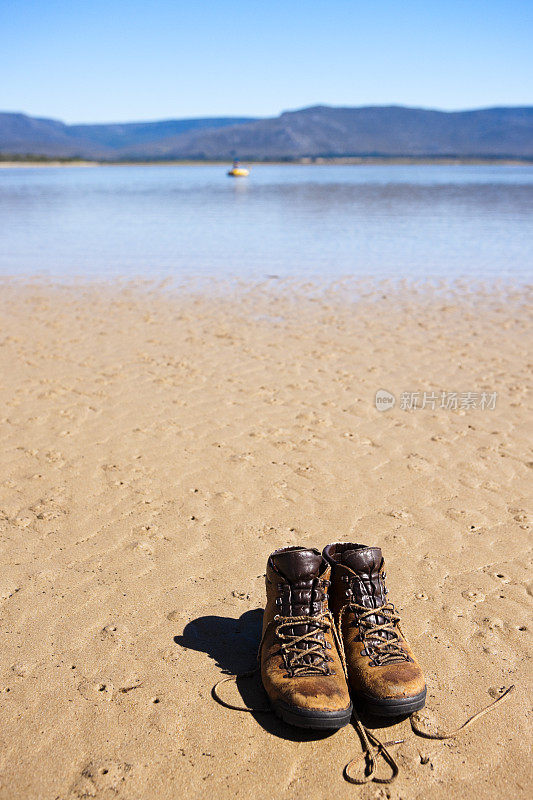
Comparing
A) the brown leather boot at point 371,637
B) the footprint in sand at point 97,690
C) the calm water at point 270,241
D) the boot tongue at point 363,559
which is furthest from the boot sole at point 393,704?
the calm water at point 270,241

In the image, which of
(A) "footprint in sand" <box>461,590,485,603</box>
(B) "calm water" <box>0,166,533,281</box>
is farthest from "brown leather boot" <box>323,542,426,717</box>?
(B) "calm water" <box>0,166,533,281</box>

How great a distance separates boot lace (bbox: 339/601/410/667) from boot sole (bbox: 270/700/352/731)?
26 cm

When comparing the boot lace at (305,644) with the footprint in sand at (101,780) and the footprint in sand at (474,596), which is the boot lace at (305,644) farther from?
the footprint in sand at (474,596)

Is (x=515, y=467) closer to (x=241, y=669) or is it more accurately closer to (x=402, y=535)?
(x=402, y=535)

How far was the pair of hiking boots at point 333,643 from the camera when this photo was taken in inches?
94.4

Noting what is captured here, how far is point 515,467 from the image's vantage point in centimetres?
476

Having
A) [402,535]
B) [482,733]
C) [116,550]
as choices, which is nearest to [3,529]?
[116,550]

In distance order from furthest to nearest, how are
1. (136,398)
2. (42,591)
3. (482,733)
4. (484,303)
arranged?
1. (484,303)
2. (136,398)
3. (42,591)
4. (482,733)

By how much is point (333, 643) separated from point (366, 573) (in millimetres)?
295

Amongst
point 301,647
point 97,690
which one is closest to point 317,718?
point 301,647

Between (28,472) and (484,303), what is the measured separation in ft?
27.1

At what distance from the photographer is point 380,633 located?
264 centimetres

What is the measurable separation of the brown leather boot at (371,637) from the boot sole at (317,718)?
0.46 ft

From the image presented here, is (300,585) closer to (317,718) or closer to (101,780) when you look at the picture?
(317,718)
